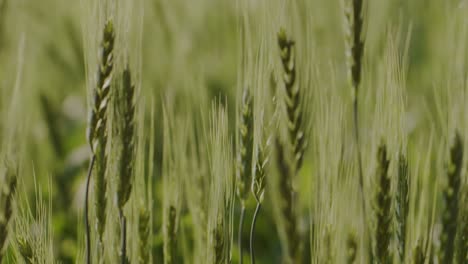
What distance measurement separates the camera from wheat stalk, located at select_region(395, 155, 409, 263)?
76cm

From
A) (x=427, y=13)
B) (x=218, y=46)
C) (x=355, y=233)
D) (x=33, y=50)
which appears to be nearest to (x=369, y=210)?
(x=355, y=233)

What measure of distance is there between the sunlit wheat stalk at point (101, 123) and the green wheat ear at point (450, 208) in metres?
0.35

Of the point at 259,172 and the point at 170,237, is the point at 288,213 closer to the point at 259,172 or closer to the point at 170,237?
the point at 259,172

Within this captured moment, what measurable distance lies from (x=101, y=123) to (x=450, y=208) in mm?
372

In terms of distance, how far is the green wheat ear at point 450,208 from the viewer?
0.72m

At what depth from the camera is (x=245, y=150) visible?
2.51ft

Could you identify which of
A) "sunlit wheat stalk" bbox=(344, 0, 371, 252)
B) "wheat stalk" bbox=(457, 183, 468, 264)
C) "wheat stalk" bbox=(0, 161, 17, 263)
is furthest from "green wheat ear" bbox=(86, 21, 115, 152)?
"wheat stalk" bbox=(457, 183, 468, 264)

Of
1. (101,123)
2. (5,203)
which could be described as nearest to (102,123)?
(101,123)

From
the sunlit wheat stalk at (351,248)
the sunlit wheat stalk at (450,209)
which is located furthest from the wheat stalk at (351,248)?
the sunlit wheat stalk at (450,209)

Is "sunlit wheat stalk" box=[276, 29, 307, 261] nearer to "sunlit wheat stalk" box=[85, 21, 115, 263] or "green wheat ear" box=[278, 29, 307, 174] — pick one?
"green wheat ear" box=[278, 29, 307, 174]

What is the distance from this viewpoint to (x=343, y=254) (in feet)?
2.55

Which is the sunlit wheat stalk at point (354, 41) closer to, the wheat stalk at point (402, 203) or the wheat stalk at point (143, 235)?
the wheat stalk at point (402, 203)

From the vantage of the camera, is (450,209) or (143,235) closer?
(450,209)

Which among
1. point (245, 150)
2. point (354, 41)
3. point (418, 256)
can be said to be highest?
point (354, 41)
